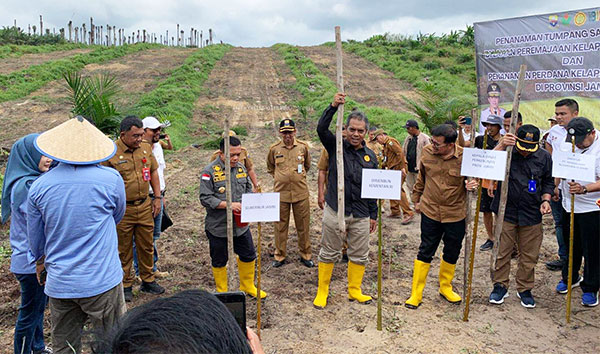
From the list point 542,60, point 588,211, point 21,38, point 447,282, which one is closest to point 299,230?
point 447,282

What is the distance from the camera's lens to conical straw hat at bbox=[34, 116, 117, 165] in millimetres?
2451

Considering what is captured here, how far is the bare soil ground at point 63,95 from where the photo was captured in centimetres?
1412

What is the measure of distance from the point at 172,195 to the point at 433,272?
5.06 metres

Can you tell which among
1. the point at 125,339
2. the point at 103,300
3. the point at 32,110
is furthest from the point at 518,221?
the point at 32,110

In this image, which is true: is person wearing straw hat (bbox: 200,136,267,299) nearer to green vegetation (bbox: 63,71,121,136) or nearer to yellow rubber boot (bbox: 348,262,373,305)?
yellow rubber boot (bbox: 348,262,373,305)

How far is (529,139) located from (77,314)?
416 cm

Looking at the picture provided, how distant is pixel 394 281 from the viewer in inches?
195

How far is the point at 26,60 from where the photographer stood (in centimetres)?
2483

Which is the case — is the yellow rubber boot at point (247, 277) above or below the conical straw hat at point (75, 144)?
below

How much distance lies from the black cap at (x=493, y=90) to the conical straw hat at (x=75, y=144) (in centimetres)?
584

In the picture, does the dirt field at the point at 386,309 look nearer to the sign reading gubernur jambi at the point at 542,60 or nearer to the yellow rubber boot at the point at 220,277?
the yellow rubber boot at the point at 220,277

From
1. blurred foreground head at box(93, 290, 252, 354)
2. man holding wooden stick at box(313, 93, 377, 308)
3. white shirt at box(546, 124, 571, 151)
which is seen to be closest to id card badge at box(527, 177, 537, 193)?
white shirt at box(546, 124, 571, 151)

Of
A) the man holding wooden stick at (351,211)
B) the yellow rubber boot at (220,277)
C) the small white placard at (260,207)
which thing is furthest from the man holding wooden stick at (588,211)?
the yellow rubber boot at (220,277)

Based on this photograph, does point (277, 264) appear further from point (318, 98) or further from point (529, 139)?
point (318, 98)
